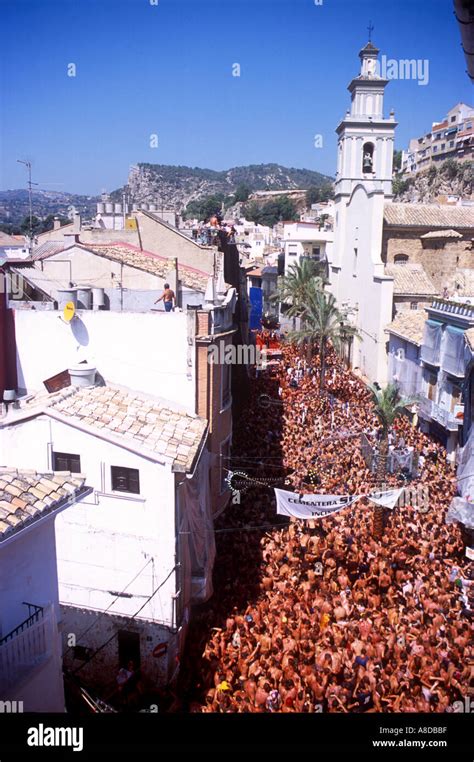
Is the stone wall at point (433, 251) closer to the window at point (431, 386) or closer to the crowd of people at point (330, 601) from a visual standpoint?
the window at point (431, 386)

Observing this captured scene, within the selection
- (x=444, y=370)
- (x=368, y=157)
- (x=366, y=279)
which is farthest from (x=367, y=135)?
(x=444, y=370)

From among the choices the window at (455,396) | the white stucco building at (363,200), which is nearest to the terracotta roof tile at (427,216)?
the white stucco building at (363,200)

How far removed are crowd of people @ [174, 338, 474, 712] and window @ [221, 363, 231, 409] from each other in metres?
2.96

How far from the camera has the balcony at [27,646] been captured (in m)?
6.64

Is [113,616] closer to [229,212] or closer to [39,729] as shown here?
[39,729]

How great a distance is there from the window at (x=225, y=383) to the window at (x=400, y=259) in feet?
66.4

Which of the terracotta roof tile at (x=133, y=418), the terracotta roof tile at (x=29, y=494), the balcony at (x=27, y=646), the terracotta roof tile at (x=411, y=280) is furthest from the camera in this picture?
the terracotta roof tile at (x=411, y=280)

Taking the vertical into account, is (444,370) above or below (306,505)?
above

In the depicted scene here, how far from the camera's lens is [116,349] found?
45.7ft

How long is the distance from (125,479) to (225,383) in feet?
17.6

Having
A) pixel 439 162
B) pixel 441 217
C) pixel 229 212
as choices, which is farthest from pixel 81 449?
pixel 229 212

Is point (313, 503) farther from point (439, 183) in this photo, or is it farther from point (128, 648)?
point (439, 183)

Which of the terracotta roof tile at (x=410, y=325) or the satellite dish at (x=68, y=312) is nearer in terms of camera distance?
the satellite dish at (x=68, y=312)

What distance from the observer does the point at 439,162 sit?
87438 millimetres
